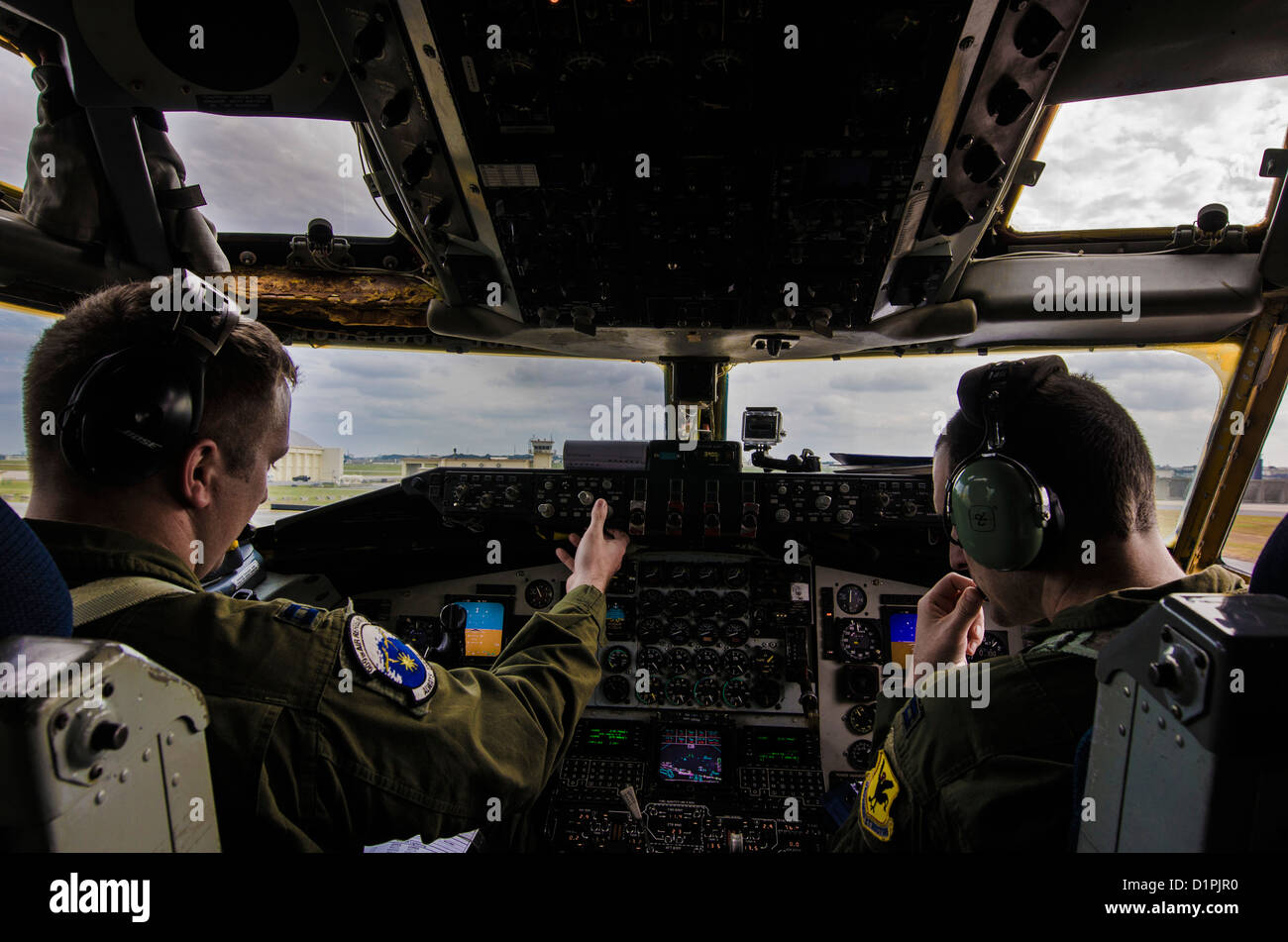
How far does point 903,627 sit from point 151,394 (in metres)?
2.90

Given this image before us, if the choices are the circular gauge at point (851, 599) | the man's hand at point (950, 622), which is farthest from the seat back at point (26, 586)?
the circular gauge at point (851, 599)

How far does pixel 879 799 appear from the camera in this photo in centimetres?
104

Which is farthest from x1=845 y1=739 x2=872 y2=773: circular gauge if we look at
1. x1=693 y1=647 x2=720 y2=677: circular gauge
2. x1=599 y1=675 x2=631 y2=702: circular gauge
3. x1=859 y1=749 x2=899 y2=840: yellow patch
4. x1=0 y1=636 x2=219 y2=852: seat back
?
x1=0 y1=636 x2=219 y2=852: seat back

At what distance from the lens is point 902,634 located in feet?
9.40

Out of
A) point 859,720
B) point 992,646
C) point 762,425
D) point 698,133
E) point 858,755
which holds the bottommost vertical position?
point 858,755

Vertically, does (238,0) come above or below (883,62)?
above

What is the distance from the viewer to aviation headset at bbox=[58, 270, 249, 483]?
877 millimetres

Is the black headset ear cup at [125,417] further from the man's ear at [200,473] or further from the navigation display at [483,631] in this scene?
the navigation display at [483,631]

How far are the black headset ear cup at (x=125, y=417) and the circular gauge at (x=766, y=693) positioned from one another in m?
2.45

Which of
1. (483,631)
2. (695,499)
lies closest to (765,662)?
(695,499)

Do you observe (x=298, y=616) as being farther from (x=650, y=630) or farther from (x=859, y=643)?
(x=859, y=643)

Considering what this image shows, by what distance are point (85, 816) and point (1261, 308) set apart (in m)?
3.76
